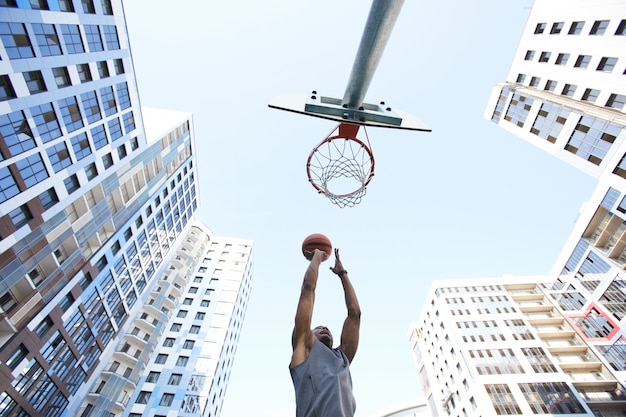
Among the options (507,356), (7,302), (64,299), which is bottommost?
(507,356)

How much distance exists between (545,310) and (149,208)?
49562 mm

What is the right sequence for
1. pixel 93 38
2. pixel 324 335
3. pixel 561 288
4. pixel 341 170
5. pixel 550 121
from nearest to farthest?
pixel 324 335, pixel 341 170, pixel 93 38, pixel 550 121, pixel 561 288

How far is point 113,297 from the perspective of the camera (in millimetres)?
23359

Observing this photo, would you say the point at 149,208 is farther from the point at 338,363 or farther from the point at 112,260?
the point at 338,363

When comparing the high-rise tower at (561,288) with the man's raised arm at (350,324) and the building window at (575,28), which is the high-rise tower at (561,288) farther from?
the man's raised arm at (350,324)

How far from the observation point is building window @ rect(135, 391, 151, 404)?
25748 mm

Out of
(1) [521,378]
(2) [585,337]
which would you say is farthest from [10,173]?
(2) [585,337]

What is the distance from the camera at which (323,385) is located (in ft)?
7.43

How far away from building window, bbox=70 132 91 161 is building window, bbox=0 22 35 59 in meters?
4.93

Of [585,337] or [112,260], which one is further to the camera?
[585,337]

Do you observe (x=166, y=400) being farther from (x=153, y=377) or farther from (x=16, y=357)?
(x=16, y=357)

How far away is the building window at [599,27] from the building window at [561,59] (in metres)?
2.30

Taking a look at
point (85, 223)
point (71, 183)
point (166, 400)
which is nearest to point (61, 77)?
point (71, 183)

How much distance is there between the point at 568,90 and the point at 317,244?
97.4ft
